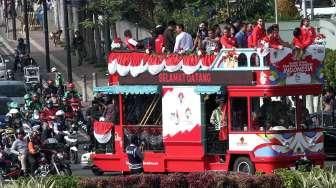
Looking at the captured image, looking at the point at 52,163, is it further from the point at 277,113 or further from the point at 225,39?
the point at 277,113

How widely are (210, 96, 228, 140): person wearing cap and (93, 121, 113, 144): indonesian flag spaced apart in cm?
326

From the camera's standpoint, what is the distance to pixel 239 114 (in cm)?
Result: 2433

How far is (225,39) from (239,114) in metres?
1.53

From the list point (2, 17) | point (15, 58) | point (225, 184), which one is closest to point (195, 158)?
point (225, 184)

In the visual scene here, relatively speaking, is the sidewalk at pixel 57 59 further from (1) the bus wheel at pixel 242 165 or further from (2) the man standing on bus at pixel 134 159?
(1) the bus wheel at pixel 242 165

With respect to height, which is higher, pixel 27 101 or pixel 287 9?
pixel 287 9

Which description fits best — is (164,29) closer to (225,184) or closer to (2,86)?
(225,184)

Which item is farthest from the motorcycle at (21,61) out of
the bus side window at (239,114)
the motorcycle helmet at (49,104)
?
the bus side window at (239,114)

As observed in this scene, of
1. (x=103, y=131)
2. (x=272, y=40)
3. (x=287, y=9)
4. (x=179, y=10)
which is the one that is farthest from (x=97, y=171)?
(x=287, y=9)

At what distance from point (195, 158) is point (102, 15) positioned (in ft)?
72.2

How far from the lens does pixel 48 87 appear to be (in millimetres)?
44594

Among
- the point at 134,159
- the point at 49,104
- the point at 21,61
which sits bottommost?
the point at 134,159

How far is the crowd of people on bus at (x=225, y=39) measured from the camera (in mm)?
24017

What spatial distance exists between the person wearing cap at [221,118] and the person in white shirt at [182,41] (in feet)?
5.16
